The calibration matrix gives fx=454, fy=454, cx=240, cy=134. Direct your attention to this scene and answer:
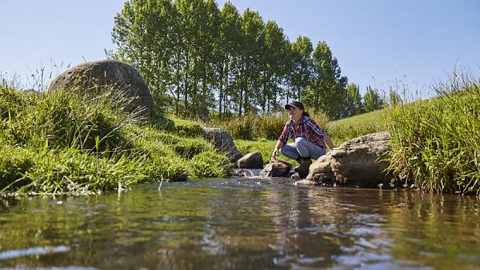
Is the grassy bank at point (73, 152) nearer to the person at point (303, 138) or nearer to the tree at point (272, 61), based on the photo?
the person at point (303, 138)

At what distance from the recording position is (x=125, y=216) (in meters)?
3.05

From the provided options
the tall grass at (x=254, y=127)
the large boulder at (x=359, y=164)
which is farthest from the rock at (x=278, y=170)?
the tall grass at (x=254, y=127)

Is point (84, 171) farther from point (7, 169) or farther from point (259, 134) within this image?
point (259, 134)

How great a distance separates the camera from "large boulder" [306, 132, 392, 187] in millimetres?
6961

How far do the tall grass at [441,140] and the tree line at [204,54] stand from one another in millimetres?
27714

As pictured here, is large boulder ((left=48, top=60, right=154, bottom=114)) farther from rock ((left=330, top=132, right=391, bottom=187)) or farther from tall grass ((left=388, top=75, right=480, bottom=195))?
tall grass ((left=388, top=75, right=480, bottom=195))

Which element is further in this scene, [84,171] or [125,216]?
[84,171]

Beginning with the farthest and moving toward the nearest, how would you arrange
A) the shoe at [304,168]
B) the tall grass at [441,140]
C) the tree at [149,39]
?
1. the tree at [149,39]
2. the shoe at [304,168]
3. the tall grass at [441,140]

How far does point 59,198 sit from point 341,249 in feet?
9.68

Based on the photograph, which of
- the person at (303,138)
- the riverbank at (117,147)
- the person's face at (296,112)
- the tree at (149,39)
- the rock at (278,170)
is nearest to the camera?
the riverbank at (117,147)

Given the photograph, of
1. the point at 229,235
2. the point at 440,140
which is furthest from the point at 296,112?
the point at 229,235

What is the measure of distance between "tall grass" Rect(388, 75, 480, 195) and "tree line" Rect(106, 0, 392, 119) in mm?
27714

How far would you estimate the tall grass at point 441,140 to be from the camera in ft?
17.9

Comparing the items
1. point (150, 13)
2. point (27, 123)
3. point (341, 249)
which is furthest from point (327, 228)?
point (150, 13)
